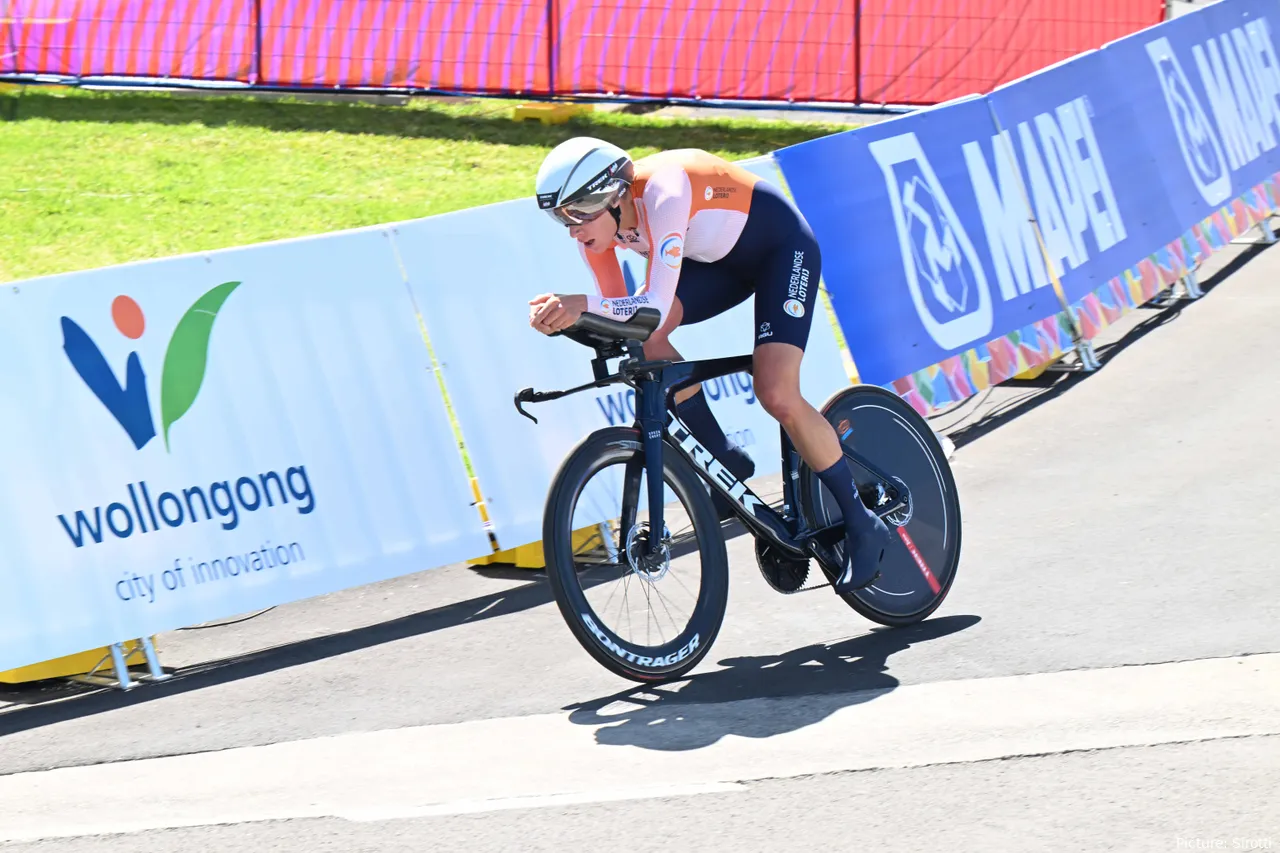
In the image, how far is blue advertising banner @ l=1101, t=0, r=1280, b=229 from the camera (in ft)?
39.8

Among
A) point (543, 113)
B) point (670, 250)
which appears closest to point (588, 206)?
point (670, 250)

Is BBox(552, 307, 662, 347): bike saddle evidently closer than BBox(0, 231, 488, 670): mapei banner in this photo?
Yes

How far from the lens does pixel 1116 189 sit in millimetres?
11578

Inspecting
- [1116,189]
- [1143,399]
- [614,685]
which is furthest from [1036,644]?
[1116,189]

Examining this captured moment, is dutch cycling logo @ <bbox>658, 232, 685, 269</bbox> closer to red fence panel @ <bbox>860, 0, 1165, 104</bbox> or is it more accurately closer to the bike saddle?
the bike saddle

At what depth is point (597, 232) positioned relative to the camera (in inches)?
231

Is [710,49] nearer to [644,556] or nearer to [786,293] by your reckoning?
[786,293]

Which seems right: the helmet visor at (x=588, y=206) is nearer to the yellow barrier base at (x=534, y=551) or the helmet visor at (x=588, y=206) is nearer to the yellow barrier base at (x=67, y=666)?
the yellow barrier base at (x=534, y=551)

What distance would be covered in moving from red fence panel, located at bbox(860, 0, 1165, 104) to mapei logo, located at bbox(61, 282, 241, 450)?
11.6 metres

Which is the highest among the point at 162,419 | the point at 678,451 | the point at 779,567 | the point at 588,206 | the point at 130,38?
the point at 130,38

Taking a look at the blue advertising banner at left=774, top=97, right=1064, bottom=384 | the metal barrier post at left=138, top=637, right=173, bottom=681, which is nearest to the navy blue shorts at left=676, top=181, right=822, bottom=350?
the metal barrier post at left=138, top=637, right=173, bottom=681

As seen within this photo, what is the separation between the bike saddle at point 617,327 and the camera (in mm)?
5652

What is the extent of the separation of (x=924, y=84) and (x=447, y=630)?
467 inches

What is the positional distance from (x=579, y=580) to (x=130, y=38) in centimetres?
1353
